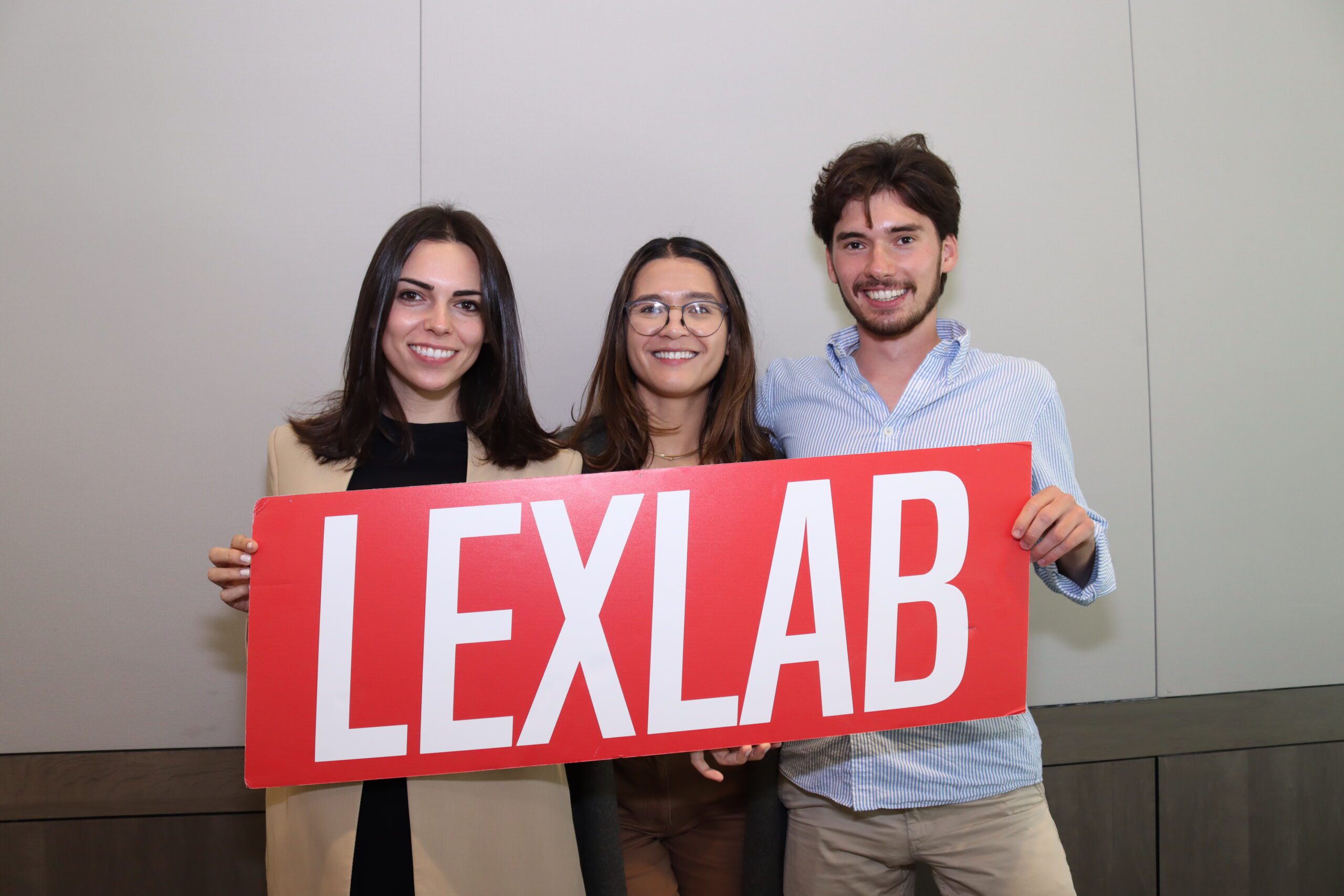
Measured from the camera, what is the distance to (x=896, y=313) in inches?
59.4

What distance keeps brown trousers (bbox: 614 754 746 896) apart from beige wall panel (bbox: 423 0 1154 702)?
38.0 inches

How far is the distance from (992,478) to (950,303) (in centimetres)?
110

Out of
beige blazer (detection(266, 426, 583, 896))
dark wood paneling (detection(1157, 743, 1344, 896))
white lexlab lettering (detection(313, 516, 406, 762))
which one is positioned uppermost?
white lexlab lettering (detection(313, 516, 406, 762))

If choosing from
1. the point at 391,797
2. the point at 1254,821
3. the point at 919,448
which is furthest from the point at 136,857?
the point at 1254,821

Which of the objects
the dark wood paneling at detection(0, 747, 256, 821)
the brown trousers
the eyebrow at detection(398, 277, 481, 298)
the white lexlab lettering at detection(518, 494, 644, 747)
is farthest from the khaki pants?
the dark wood paneling at detection(0, 747, 256, 821)

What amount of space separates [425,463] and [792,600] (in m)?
0.66

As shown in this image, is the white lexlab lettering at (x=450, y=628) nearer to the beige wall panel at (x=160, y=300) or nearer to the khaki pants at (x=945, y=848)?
the khaki pants at (x=945, y=848)

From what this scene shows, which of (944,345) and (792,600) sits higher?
(944,345)

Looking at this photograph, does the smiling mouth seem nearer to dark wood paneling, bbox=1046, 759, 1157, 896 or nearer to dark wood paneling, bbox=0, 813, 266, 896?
dark wood paneling, bbox=1046, 759, 1157, 896

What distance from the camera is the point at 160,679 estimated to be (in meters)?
1.94

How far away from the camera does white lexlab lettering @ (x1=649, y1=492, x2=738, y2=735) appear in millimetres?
1204

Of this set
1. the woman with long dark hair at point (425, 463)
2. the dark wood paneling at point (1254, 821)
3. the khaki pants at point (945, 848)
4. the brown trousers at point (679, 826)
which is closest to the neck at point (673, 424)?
the woman with long dark hair at point (425, 463)

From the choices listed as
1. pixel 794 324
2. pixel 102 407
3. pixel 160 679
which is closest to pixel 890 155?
pixel 794 324

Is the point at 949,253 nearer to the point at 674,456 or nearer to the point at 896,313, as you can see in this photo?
the point at 896,313
